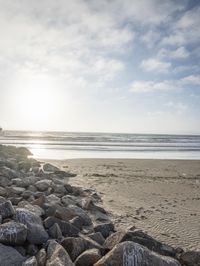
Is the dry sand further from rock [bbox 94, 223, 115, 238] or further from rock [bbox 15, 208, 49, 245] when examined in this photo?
rock [bbox 15, 208, 49, 245]

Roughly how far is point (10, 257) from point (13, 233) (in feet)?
1.04

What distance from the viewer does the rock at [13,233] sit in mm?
3621

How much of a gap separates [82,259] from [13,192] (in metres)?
3.06

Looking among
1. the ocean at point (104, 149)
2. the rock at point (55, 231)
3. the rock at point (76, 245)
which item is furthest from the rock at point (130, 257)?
the ocean at point (104, 149)

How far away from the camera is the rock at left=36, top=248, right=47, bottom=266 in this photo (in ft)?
11.0

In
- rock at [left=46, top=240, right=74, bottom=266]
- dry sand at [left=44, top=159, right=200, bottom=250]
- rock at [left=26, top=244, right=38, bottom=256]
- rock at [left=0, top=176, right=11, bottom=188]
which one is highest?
rock at [left=0, top=176, right=11, bottom=188]

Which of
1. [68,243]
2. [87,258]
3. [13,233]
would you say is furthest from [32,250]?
[87,258]

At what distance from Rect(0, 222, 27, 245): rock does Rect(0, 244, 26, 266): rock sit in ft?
0.28

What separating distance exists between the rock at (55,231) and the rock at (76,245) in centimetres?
31

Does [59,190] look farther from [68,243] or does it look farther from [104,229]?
[68,243]

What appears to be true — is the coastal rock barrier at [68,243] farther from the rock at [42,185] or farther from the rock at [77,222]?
the rock at [42,185]

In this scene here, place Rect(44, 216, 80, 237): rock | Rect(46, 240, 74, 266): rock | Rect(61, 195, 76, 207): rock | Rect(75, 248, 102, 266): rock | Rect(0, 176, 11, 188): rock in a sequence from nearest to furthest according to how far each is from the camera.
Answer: Rect(46, 240, 74, 266): rock < Rect(75, 248, 102, 266): rock < Rect(44, 216, 80, 237): rock < Rect(61, 195, 76, 207): rock < Rect(0, 176, 11, 188): rock

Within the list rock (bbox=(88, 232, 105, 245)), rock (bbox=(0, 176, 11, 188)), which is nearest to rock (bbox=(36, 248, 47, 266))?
rock (bbox=(88, 232, 105, 245))

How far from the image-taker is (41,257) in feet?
11.3
